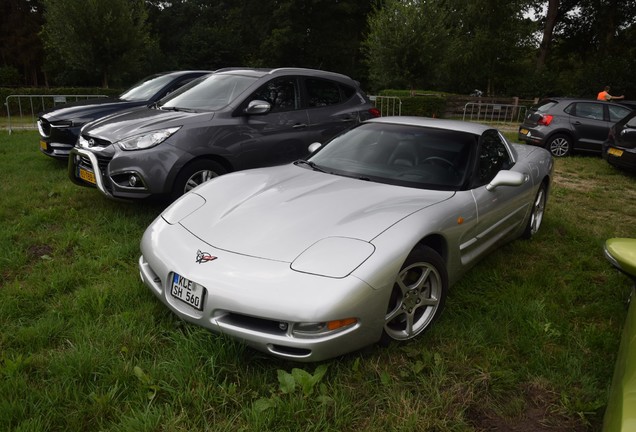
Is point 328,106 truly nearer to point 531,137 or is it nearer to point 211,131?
point 211,131

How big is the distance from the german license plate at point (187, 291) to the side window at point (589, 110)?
1061 centimetres

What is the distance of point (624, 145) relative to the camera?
813 cm

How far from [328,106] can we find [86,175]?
296 cm

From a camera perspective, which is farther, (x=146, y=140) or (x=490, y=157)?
(x=146, y=140)

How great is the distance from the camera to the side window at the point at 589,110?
10352mm

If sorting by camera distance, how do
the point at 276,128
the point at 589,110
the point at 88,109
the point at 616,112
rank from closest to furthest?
the point at 276,128
the point at 88,109
the point at 616,112
the point at 589,110

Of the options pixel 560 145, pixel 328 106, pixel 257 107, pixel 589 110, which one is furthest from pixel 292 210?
pixel 589 110

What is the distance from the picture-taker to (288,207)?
9.46 ft

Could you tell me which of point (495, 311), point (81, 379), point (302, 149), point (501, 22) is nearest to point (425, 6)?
point (501, 22)

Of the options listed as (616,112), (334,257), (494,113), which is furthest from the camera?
(494,113)

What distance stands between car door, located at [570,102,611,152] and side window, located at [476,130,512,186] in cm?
736

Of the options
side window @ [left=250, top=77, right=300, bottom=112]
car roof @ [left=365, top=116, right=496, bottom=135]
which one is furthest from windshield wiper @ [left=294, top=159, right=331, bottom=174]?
side window @ [left=250, top=77, right=300, bottom=112]

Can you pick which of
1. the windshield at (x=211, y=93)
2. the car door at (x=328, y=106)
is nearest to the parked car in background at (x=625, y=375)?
the car door at (x=328, y=106)

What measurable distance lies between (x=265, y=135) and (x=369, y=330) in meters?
3.32
